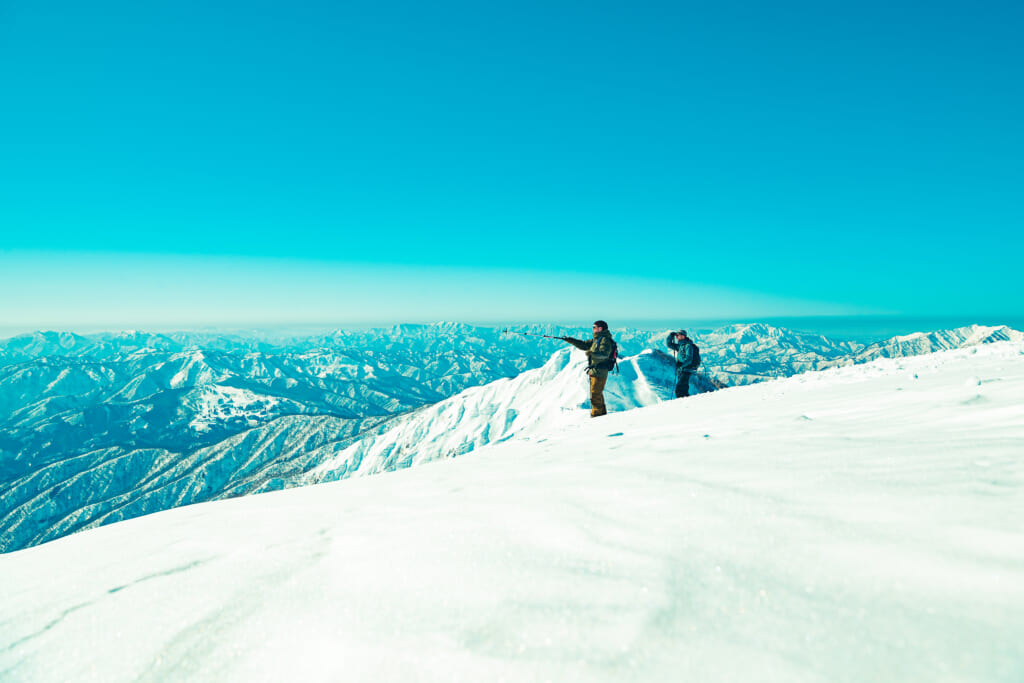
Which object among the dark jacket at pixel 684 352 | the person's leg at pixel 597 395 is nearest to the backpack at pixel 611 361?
the person's leg at pixel 597 395

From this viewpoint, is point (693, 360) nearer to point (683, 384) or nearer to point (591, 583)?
point (683, 384)

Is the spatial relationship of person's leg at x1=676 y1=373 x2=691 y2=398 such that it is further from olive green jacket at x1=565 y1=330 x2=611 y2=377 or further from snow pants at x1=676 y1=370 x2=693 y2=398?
olive green jacket at x1=565 y1=330 x2=611 y2=377

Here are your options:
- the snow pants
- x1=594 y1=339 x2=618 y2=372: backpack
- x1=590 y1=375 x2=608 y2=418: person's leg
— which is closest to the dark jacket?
the snow pants

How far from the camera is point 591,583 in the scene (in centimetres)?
231

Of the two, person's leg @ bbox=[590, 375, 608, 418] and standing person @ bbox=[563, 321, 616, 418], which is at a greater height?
standing person @ bbox=[563, 321, 616, 418]

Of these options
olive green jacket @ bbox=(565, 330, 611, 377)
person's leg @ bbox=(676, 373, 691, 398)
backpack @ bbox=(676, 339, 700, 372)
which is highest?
olive green jacket @ bbox=(565, 330, 611, 377)

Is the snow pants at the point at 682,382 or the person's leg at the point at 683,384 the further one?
the person's leg at the point at 683,384

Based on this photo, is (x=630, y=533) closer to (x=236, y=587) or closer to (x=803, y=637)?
(x=803, y=637)

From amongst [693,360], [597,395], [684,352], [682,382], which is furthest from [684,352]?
[597,395]

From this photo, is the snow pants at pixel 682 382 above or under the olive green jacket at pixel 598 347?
under

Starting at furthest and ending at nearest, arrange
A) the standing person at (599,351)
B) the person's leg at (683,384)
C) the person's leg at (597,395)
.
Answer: the person's leg at (683,384)
the person's leg at (597,395)
the standing person at (599,351)

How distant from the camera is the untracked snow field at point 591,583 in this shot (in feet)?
5.73

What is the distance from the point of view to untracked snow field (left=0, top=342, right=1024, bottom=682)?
1.75 metres

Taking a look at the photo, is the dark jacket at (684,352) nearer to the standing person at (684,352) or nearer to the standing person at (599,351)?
the standing person at (684,352)
